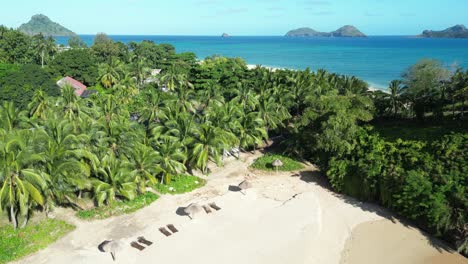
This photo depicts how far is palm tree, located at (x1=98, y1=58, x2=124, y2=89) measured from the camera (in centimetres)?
5975

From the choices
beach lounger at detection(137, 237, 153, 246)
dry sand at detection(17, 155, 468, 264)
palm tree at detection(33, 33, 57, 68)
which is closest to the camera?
dry sand at detection(17, 155, 468, 264)

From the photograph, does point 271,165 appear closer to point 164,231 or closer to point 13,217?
point 164,231

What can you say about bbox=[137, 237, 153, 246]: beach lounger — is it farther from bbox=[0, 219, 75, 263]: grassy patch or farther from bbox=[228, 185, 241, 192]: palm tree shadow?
bbox=[228, 185, 241, 192]: palm tree shadow

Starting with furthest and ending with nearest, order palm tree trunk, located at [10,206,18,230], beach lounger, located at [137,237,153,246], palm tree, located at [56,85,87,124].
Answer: palm tree, located at [56,85,87,124] → palm tree trunk, located at [10,206,18,230] → beach lounger, located at [137,237,153,246]

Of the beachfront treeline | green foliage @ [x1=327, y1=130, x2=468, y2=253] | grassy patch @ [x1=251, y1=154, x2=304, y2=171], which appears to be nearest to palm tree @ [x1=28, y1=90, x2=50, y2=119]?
the beachfront treeline

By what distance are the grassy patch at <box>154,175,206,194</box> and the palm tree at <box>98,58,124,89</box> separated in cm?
3374

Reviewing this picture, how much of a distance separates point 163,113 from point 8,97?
23.7 m

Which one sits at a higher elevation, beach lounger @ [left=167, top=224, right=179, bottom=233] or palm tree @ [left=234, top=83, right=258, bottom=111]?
palm tree @ [left=234, top=83, right=258, bottom=111]

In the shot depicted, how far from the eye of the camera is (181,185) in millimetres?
29891

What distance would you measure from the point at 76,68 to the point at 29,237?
4876 centimetres

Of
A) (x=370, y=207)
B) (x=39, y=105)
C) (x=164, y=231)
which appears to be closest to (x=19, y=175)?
(x=164, y=231)

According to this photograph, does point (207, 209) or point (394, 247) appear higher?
point (207, 209)

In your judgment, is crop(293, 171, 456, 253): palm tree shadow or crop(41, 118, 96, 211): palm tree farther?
crop(41, 118, 96, 211): palm tree

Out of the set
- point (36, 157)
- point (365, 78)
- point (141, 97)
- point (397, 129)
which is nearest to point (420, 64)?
point (397, 129)
